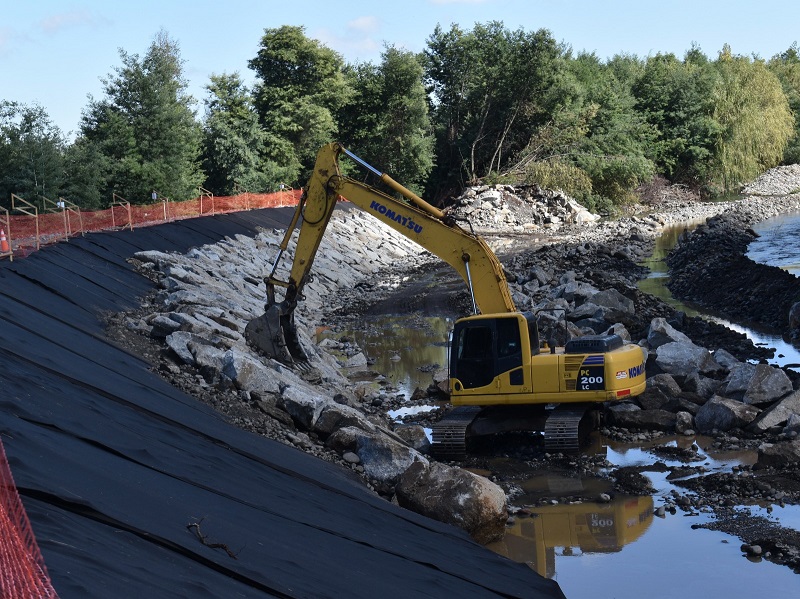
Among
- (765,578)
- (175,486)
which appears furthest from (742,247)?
(175,486)

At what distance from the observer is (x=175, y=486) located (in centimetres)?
758

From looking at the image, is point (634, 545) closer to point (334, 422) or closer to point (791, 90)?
point (334, 422)

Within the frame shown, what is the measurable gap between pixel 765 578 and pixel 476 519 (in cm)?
294

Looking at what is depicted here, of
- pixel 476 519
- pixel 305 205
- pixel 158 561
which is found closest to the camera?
pixel 158 561

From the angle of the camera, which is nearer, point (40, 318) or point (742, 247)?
point (40, 318)

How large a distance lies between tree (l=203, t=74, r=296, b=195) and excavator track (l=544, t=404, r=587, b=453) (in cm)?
4355

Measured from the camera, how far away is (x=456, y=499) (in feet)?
33.5

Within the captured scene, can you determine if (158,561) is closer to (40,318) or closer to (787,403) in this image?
(40,318)

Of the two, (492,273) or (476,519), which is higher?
(492,273)

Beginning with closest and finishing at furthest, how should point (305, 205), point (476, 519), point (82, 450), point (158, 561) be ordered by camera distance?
point (158, 561), point (82, 450), point (476, 519), point (305, 205)

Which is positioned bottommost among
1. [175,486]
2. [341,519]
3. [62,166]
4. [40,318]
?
[341,519]

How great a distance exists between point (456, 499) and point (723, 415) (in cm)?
603

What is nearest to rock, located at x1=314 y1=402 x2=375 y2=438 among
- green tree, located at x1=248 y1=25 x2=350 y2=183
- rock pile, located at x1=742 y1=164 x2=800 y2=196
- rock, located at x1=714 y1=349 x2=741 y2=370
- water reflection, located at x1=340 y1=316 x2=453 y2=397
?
water reflection, located at x1=340 y1=316 x2=453 y2=397

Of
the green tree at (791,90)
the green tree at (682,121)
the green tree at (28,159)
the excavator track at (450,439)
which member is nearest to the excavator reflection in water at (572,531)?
the excavator track at (450,439)
